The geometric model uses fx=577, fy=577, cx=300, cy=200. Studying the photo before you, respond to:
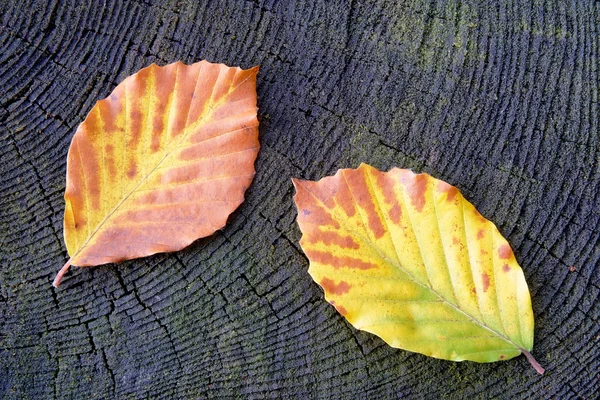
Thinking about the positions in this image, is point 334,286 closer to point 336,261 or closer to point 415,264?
point 336,261

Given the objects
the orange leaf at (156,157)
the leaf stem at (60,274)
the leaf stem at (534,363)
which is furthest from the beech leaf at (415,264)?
the leaf stem at (60,274)

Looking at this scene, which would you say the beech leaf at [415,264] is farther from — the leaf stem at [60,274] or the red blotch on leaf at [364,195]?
the leaf stem at [60,274]

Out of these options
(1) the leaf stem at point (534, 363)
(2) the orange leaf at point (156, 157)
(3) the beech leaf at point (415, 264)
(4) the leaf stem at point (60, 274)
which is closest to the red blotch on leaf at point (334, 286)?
(3) the beech leaf at point (415, 264)

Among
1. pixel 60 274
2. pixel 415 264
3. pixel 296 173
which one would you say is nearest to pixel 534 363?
pixel 415 264

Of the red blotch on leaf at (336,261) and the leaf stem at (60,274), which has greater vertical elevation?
the red blotch on leaf at (336,261)

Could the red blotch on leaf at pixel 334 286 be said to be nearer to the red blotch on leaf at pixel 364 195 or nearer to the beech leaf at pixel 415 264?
the beech leaf at pixel 415 264

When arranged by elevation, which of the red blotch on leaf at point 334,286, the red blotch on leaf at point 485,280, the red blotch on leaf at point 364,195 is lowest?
the red blotch on leaf at point 334,286

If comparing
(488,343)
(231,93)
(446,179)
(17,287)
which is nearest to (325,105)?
(231,93)
